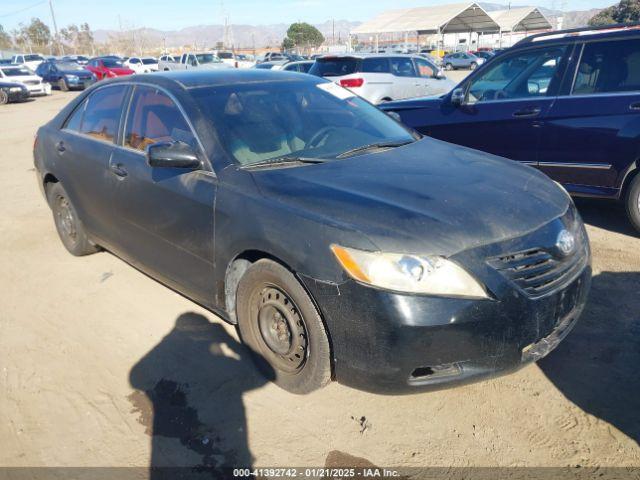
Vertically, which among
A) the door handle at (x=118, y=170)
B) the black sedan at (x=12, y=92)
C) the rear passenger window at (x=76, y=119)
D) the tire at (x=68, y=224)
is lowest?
the black sedan at (x=12, y=92)

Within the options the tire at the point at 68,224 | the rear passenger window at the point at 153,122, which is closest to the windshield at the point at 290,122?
the rear passenger window at the point at 153,122

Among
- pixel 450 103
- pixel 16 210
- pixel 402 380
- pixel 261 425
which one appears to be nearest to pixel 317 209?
pixel 402 380

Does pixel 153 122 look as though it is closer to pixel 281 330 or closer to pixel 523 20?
pixel 281 330

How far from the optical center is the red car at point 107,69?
27906 millimetres

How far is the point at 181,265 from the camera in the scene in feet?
10.9

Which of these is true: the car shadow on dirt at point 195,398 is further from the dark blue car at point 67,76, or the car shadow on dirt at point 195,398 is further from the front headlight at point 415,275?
the dark blue car at point 67,76

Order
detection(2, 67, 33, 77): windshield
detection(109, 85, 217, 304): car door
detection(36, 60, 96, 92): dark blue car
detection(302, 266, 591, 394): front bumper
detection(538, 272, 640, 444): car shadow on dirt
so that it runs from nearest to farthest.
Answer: detection(302, 266, 591, 394): front bumper < detection(538, 272, 640, 444): car shadow on dirt < detection(109, 85, 217, 304): car door < detection(2, 67, 33, 77): windshield < detection(36, 60, 96, 92): dark blue car

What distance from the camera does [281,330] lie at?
9.21 feet

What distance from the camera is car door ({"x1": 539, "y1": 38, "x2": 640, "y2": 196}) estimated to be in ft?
15.0

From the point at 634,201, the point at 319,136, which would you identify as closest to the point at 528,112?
the point at 634,201

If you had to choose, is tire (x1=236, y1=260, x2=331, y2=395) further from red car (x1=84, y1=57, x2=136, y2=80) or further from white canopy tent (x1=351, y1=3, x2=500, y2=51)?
white canopy tent (x1=351, y1=3, x2=500, y2=51)

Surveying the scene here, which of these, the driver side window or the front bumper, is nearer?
the front bumper

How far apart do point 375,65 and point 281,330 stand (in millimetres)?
9832

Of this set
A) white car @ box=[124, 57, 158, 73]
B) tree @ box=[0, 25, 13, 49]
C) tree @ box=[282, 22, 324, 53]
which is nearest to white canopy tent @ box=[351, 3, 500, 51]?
white car @ box=[124, 57, 158, 73]
